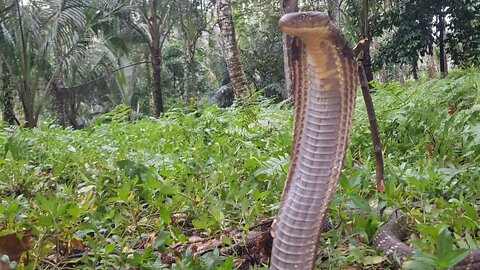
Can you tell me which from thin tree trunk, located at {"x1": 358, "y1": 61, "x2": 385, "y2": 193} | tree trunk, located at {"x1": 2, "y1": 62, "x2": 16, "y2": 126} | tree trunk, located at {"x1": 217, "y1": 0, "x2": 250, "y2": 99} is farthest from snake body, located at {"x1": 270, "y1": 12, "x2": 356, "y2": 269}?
tree trunk, located at {"x1": 2, "y1": 62, "x2": 16, "y2": 126}

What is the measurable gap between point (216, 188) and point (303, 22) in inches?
52.5

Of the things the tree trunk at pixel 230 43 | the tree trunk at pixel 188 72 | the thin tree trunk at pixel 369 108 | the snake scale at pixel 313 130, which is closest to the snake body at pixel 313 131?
the snake scale at pixel 313 130

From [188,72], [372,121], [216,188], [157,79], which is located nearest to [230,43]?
[216,188]

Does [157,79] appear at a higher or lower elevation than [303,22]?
lower

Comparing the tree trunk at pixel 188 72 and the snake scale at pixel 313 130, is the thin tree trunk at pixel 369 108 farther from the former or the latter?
the tree trunk at pixel 188 72

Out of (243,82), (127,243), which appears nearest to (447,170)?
(127,243)

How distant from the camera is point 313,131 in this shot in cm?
147

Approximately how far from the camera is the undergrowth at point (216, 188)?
181 cm

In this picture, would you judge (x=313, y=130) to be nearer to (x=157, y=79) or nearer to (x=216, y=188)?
(x=216, y=188)

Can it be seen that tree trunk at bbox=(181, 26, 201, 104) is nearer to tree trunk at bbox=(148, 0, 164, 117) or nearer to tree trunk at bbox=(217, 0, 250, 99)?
tree trunk at bbox=(148, 0, 164, 117)

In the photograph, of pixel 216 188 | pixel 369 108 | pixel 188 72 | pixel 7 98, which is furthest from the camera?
pixel 188 72

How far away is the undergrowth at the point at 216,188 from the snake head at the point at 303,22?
597 mm

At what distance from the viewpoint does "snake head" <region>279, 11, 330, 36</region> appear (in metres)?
1.35

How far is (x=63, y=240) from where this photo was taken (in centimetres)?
194
